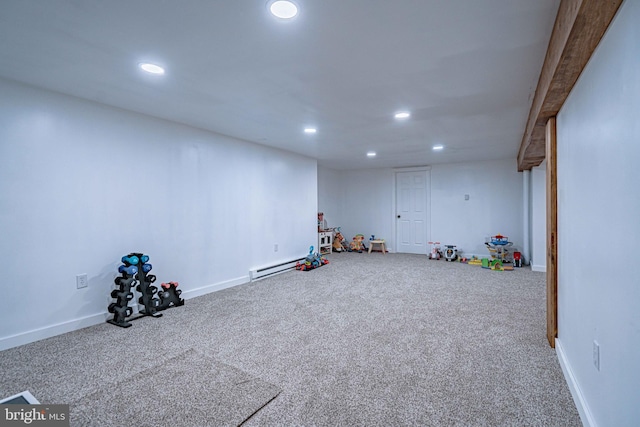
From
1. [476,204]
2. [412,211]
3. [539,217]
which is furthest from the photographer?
[412,211]

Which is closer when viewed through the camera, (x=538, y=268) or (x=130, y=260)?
(x=130, y=260)

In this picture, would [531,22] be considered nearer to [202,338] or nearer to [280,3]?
[280,3]

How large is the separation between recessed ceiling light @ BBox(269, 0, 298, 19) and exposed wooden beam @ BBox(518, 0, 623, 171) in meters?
1.27

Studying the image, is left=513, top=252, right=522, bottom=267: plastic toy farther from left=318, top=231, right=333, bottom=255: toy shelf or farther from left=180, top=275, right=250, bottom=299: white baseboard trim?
left=180, top=275, right=250, bottom=299: white baseboard trim

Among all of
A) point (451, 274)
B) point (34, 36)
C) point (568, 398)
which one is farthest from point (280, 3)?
point (451, 274)

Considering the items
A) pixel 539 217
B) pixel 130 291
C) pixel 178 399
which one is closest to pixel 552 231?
pixel 178 399

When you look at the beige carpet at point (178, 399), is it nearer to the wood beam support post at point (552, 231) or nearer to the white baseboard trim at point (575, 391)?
the white baseboard trim at point (575, 391)

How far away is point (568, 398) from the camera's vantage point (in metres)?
1.89

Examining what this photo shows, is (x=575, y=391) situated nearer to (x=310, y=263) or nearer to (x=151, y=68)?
(x=151, y=68)

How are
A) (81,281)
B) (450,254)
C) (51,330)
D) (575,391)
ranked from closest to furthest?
(575,391) < (51,330) < (81,281) < (450,254)

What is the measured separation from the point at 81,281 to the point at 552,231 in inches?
173

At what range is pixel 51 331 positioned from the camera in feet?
9.31

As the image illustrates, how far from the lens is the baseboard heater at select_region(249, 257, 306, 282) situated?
16.2ft

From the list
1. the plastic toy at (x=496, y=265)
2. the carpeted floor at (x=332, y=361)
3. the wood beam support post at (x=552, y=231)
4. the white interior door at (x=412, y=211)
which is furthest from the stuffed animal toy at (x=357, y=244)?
the wood beam support post at (x=552, y=231)
